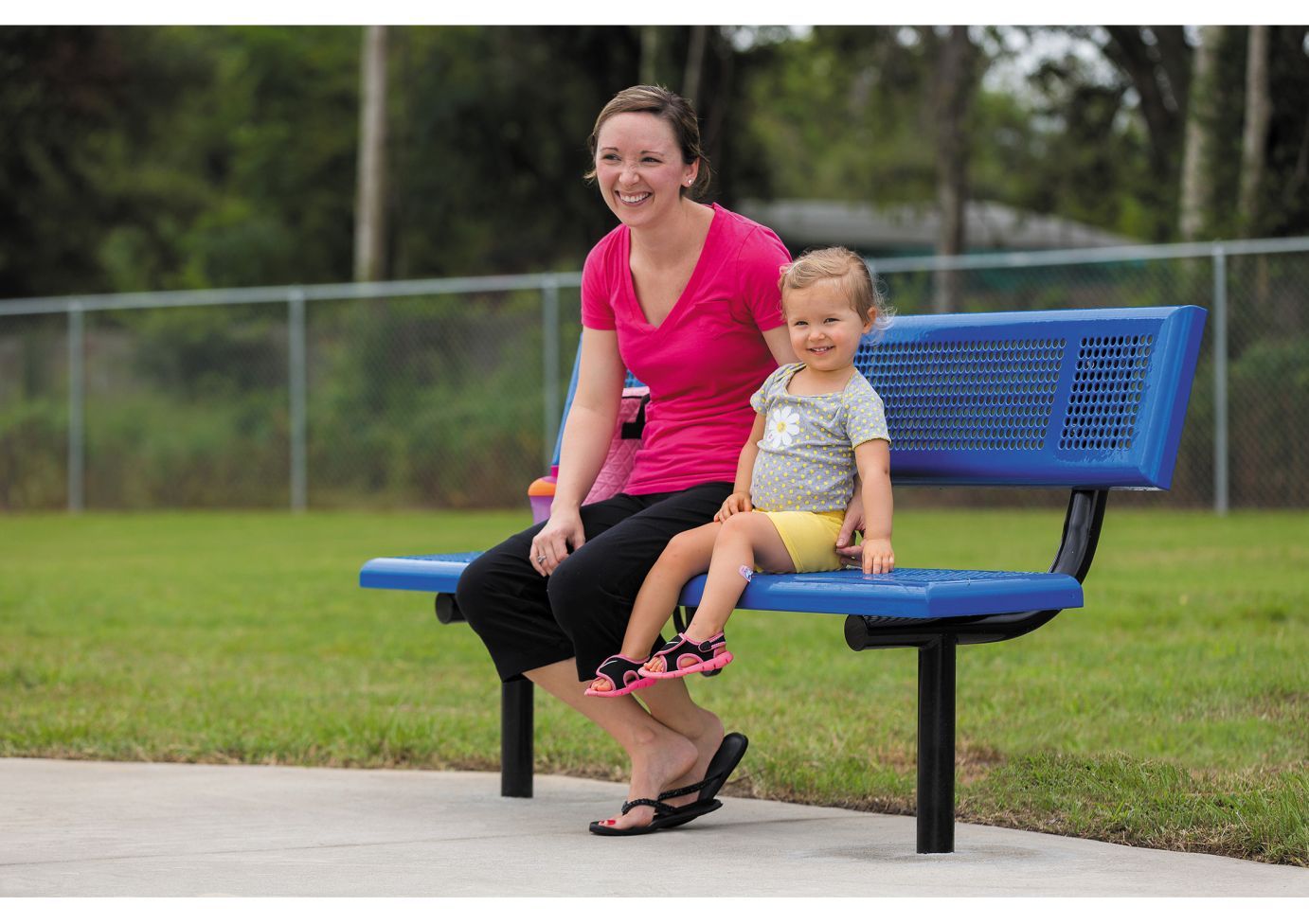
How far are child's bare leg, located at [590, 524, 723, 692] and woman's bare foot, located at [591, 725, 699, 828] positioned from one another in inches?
12.0

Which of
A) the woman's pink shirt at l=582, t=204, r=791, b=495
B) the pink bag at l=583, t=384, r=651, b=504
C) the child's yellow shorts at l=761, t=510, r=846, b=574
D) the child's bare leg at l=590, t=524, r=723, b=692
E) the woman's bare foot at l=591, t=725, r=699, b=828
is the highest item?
the woman's pink shirt at l=582, t=204, r=791, b=495

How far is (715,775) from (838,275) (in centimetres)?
117

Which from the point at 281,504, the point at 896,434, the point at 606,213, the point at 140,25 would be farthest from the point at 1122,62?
the point at 896,434

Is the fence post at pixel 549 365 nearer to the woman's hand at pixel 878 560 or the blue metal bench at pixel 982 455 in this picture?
the blue metal bench at pixel 982 455

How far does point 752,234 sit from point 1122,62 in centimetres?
2048

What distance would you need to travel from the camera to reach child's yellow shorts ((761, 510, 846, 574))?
411 centimetres

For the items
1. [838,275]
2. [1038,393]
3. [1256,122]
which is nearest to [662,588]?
[838,275]

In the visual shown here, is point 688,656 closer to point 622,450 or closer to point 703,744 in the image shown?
point 703,744

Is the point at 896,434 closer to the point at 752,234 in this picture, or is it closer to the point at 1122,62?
the point at 752,234

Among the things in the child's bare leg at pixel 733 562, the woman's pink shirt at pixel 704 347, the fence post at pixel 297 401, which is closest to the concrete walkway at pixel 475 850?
the child's bare leg at pixel 733 562

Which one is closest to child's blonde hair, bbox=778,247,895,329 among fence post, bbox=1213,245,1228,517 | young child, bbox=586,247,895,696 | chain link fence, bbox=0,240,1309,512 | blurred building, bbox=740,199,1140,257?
young child, bbox=586,247,895,696

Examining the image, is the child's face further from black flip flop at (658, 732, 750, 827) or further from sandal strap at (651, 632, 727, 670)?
black flip flop at (658, 732, 750, 827)

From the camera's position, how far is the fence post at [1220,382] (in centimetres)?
1337

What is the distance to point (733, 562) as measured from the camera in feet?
13.1
